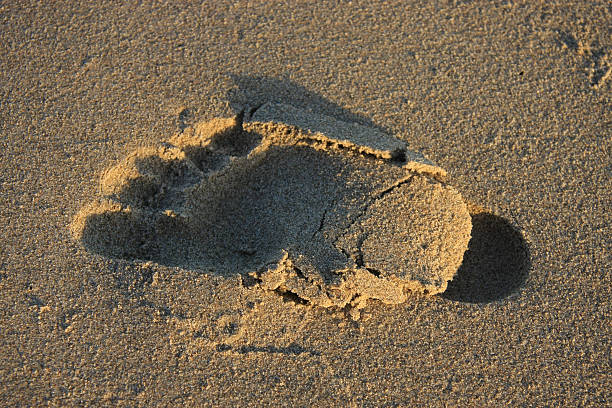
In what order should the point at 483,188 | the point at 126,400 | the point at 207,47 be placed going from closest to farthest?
the point at 126,400 → the point at 483,188 → the point at 207,47

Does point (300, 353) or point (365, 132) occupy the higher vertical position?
point (365, 132)

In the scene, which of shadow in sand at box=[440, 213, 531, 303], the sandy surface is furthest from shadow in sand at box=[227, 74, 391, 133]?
shadow in sand at box=[440, 213, 531, 303]

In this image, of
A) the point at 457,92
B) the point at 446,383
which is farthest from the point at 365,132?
the point at 446,383

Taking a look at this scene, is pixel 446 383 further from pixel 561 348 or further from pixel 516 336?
pixel 561 348

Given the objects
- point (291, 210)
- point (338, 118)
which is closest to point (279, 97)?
point (338, 118)

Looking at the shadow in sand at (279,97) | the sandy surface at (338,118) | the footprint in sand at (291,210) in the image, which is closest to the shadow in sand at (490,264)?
the sandy surface at (338,118)

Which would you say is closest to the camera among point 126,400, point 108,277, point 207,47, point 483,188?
point 126,400

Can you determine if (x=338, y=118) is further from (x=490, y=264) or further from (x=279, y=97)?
(x=490, y=264)

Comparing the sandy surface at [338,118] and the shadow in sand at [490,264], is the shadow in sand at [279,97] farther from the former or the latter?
the shadow in sand at [490,264]
